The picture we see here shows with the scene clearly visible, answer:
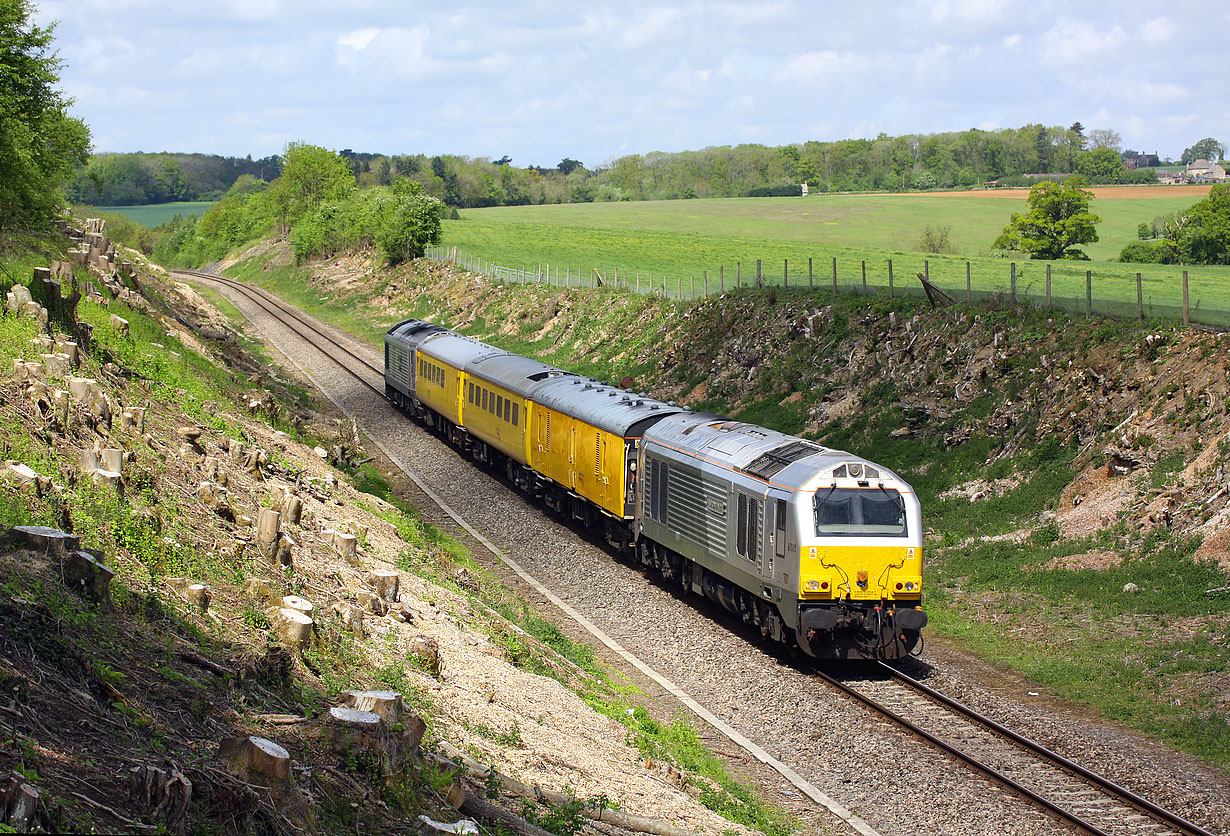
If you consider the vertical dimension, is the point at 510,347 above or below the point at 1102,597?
above

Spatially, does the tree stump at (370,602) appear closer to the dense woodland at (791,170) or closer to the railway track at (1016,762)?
the railway track at (1016,762)

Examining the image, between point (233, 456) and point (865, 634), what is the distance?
428 inches

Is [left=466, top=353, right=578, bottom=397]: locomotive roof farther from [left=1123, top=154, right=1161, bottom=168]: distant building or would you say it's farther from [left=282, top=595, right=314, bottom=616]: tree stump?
[left=1123, top=154, right=1161, bottom=168]: distant building

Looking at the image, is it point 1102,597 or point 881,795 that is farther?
point 1102,597

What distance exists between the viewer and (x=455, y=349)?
38562mm

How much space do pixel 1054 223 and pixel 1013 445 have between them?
59.2 m

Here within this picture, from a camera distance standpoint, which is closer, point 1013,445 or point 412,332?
point 1013,445

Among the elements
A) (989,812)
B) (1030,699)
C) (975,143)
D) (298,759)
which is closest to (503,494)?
(1030,699)

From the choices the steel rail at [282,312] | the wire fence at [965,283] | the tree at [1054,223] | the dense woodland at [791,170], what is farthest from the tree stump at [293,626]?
the dense woodland at [791,170]

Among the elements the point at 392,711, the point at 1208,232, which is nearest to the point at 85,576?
the point at 392,711

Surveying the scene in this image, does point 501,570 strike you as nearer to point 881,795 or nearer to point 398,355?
point 881,795

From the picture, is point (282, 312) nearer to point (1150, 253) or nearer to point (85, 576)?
point (1150, 253)

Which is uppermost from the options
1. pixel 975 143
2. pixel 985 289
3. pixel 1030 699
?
pixel 975 143

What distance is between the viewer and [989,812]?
13.0 metres
